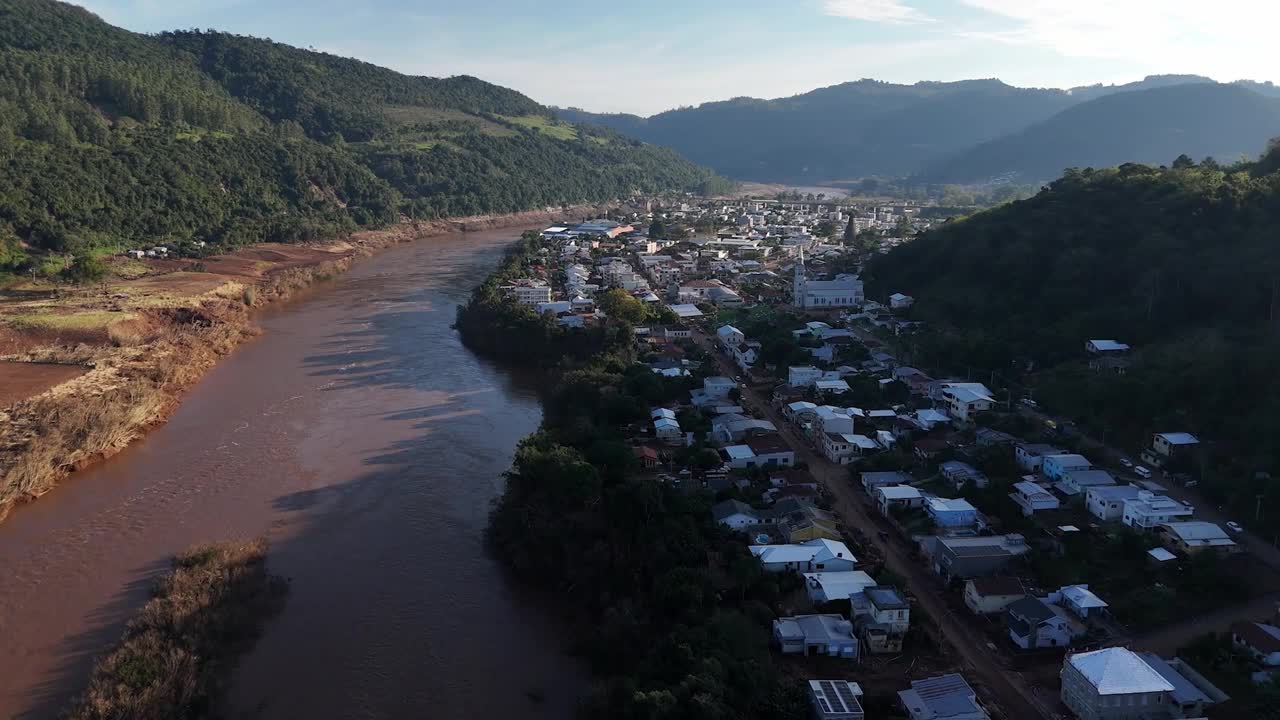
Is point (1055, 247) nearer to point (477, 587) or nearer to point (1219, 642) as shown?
point (1219, 642)

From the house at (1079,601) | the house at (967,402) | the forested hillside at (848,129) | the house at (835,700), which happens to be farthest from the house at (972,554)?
the forested hillside at (848,129)

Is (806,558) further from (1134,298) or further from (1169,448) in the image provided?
(1134,298)

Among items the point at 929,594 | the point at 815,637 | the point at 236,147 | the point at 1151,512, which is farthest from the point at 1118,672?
the point at 236,147

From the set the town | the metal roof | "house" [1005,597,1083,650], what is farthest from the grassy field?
the metal roof

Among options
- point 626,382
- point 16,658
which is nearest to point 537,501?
point 626,382

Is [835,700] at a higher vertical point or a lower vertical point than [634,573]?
lower

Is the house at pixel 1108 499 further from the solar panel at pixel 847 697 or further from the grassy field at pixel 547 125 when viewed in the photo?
the grassy field at pixel 547 125

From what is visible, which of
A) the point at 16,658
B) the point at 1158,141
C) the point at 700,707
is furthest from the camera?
the point at 1158,141
